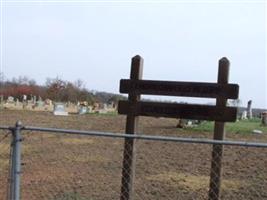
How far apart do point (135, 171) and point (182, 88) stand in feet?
12.7

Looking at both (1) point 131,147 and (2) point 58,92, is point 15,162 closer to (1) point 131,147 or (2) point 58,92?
(1) point 131,147

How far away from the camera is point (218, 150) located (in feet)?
23.9

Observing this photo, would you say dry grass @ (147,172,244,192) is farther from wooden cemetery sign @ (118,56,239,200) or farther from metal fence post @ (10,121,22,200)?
metal fence post @ (10,121,22,200)

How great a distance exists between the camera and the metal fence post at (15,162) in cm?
594

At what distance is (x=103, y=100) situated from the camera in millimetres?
77500

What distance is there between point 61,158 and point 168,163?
2.52 m

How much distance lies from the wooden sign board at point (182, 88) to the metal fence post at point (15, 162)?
86.2 inches

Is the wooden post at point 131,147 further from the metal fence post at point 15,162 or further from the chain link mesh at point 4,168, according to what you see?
the metal fence post at point 15,162

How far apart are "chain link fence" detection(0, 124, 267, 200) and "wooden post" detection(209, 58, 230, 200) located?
103mm

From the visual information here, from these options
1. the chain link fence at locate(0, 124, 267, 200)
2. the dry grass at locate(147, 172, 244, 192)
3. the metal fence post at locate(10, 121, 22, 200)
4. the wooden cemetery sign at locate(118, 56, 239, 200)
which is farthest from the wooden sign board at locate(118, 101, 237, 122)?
the dry grass at locate(147, 172, 244, 192)

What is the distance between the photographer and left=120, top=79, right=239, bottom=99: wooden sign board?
732cm

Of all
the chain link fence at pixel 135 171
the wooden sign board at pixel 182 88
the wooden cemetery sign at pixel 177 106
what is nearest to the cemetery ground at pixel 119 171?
the chain link fence at pixel 135 171

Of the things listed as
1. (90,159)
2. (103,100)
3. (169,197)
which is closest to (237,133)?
(90,159)

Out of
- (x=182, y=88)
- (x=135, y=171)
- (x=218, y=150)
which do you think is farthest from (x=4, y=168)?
(x=218, y=150)
